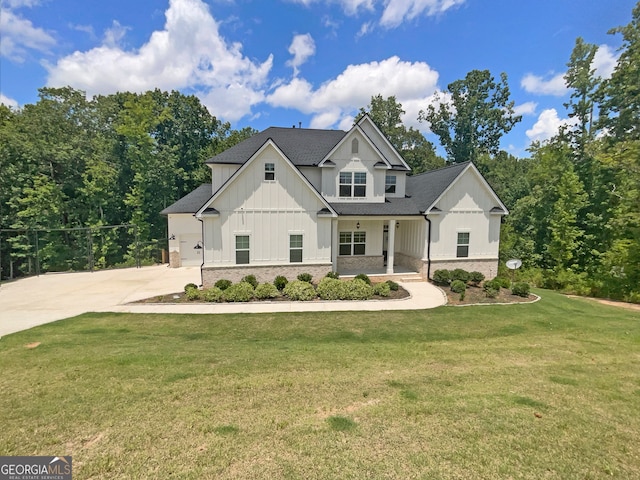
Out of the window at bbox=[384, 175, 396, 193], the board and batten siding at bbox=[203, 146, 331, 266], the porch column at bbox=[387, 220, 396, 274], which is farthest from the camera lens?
the window at bbox=[384, 175, 396, 193]

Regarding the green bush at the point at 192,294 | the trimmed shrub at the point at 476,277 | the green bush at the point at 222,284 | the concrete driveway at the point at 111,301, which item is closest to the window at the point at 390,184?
the concrete driveway at the point at 111,301

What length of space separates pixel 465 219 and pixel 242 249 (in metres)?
13.5

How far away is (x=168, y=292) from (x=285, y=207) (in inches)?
286

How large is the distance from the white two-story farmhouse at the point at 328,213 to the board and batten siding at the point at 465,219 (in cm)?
6

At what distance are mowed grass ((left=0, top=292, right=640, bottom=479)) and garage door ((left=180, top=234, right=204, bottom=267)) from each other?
1292 cm

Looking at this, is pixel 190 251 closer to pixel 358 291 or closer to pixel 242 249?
pixel 242 249

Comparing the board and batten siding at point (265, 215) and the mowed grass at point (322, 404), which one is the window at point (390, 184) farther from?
the mowed grass at point (322, 404)

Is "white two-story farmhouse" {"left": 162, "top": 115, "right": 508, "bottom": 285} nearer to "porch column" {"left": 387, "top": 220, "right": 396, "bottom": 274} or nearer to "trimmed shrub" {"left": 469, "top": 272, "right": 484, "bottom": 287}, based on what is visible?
"porch column" {"left": 387, "top": 220, "right": 396, "bottom": 274}

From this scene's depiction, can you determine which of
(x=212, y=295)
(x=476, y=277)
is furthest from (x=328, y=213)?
(x=476, y=277)

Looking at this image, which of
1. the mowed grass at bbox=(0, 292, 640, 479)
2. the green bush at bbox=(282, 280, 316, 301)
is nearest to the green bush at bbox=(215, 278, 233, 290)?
the green bush at bbox=(282, 280, 316, 301)

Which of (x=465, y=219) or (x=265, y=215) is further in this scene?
(x=465, y=219)

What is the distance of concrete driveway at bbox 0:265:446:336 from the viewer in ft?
39.8

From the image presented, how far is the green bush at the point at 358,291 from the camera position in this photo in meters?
14.6

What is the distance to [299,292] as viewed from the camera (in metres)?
14.5
